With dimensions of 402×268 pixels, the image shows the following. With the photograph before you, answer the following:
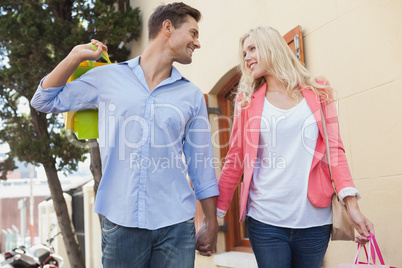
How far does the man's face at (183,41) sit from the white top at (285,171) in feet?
1.60

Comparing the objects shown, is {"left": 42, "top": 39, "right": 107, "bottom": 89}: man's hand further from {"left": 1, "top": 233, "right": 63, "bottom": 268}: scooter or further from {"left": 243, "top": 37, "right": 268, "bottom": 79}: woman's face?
{"left": 1, "top": 233, "right": 63, "bottom": 268}: scooter

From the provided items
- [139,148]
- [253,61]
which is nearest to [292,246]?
[139,148]

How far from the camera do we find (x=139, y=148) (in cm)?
202

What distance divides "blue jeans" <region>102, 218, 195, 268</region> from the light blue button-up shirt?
0.04 metres

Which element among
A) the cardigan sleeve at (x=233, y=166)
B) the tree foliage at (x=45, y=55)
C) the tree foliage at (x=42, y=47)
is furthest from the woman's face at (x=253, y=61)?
the tree foliage at (x=42, y=47)

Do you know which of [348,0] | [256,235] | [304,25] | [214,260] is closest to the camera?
[256,235]

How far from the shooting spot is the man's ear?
2.39 metres

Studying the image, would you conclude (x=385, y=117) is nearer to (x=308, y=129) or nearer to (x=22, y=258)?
(x=308, y=129)

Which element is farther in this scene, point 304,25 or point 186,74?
point 186,74

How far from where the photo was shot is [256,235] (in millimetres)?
2250

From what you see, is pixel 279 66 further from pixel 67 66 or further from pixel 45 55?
pixel 45 55

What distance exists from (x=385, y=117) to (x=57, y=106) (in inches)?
80.5

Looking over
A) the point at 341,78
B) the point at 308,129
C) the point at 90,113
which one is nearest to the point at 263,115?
the point at 308,129

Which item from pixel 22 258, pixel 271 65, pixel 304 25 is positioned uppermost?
pixel 304 25
